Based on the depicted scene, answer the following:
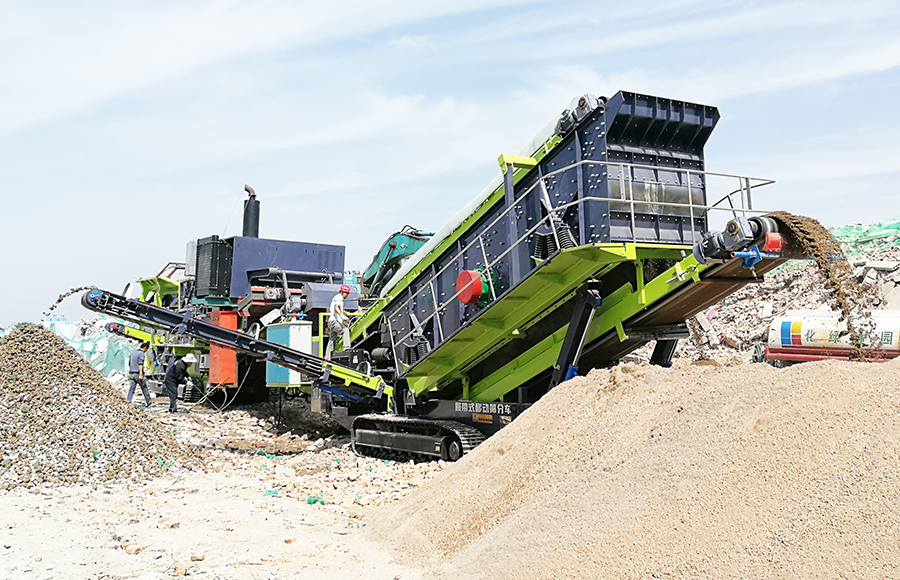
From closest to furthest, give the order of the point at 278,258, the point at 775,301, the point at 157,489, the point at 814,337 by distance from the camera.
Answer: the point at 157,489 < the point at 814,337 < the point at 278,258 < the point at 775,301

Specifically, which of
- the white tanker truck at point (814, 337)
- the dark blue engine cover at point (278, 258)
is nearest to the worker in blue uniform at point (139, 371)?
the dark blue engine cover at point (278, 258)

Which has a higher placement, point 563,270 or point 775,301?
point 775,301

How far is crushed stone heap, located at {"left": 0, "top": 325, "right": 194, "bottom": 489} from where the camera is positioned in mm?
8336

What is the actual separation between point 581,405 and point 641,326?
2160mm

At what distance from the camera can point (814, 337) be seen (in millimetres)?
13203

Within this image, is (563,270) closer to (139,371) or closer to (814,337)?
(814,337)

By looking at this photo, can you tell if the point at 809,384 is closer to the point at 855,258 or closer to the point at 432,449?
the point at 432,449

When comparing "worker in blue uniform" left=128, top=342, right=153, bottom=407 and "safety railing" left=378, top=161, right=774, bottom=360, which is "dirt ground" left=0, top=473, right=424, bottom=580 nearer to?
"safety railing" left=378, top=161, right=774, bottom=360

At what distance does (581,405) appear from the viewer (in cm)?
610

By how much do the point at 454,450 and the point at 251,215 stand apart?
9.16 m

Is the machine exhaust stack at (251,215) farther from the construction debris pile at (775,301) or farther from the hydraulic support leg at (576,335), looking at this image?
the hydraulic support leg at (576,335)

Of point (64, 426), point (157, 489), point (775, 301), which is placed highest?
point (775, 301)

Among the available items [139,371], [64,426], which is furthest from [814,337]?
[139,371]

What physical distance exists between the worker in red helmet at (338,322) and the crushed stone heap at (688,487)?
5.19 m
